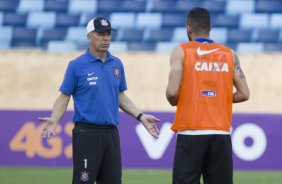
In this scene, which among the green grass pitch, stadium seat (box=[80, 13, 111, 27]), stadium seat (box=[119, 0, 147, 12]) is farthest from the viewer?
stadium seat (box=[119, 0, 147, 12])

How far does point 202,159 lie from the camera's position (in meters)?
6.64

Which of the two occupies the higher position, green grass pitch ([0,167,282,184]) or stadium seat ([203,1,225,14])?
stadium seat ([203,1,225,14])

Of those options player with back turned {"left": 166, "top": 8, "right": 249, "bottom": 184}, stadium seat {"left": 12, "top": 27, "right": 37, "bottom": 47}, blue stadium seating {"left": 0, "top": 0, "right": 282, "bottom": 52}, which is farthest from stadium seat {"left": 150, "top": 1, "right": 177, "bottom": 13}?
player with back turned {"left": 166, "top": 8, "right": 249, "bottom": 184}

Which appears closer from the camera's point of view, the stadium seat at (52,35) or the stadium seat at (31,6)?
the stadium seat at (52,35)

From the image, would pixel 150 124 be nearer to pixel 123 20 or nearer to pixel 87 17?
pixel 123 20

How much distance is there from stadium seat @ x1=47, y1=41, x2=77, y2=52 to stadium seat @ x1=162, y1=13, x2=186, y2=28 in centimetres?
207

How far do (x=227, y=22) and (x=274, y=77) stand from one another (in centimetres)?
280

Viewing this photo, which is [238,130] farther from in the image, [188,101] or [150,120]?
[188,101]

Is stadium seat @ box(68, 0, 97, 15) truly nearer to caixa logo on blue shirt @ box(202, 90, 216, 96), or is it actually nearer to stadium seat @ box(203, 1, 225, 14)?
stadium seat @ box(203, 1, 225, 14)

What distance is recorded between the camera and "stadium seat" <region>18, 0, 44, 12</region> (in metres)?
19.3

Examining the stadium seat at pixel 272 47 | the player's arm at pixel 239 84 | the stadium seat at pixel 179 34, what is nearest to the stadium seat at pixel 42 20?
the stadium seat at pixel 179 34

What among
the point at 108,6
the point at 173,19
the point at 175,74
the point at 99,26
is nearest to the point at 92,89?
the point at 99,26

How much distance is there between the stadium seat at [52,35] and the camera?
61.4ft

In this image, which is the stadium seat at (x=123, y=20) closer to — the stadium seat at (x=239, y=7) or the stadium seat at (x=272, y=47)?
the stadium seat at (x=239, y=7)
